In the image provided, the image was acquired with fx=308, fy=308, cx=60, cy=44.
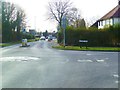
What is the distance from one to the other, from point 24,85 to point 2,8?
198 ft

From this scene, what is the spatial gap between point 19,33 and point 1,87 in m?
73.6

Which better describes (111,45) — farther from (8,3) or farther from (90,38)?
(8,3)

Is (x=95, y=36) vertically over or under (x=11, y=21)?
under

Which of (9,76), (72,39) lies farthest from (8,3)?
(9,76)

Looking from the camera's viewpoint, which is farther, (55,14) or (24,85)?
(55,14)

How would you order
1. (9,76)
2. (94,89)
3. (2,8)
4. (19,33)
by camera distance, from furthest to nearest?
1. (19,33)
2. (2,8)
3. (9,76)
4. (94,89)

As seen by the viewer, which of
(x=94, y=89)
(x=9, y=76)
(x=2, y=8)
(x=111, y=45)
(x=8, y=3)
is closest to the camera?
(x=94, y=89)

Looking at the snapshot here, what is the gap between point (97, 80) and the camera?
36.8 feet

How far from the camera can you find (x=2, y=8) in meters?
68.5

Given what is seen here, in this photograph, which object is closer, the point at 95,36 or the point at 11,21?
the point at 95,36

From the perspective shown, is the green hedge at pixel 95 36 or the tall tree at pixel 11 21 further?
the tall tree at pixel 11 21

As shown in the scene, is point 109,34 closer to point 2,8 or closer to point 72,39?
point 72,39

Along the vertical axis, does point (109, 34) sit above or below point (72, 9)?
below

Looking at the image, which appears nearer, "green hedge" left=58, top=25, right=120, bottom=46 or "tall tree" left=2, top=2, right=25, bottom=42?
"green hedge" left=58, top=25, right=120, bottom=46
